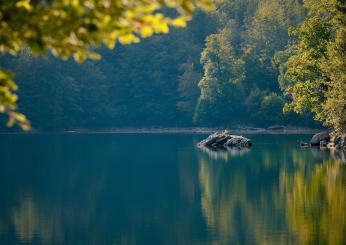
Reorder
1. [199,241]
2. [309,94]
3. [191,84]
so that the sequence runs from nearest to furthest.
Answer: [199,241], [309,94], [191,84]

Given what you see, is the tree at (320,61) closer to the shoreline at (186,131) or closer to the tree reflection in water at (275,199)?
the tree reflection in water at (275,199)

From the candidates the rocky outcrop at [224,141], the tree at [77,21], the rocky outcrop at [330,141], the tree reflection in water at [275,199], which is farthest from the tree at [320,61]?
the tree at [77,21]

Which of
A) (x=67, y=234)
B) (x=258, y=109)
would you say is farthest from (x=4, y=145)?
(x=67, y=234)

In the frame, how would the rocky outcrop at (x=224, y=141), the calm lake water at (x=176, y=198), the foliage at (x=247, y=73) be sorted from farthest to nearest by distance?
the foliage at (x=247, y=73)
the rocky outcrop at (x=224, y=141)
the calm lake water at (x=176, y=198)

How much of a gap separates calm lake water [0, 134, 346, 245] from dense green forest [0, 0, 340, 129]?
4282cm

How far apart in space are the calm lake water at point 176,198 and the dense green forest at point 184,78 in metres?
42.8

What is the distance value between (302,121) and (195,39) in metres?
27.8

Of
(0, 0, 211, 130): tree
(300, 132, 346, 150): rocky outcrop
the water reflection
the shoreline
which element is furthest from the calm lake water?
the shoreline

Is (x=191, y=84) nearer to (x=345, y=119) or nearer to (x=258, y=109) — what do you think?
(x=258, y=109)

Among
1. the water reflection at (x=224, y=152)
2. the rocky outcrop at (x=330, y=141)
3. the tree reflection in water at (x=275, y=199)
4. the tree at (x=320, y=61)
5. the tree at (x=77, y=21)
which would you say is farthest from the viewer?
the rocky outcrop at (x=330, y=141)

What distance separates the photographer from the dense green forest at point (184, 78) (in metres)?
95.2

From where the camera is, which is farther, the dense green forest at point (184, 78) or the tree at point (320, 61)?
the dense green forest at point (184, 78)

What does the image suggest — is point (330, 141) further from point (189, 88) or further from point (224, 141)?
point (189, 88)

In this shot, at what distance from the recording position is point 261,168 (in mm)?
41281
